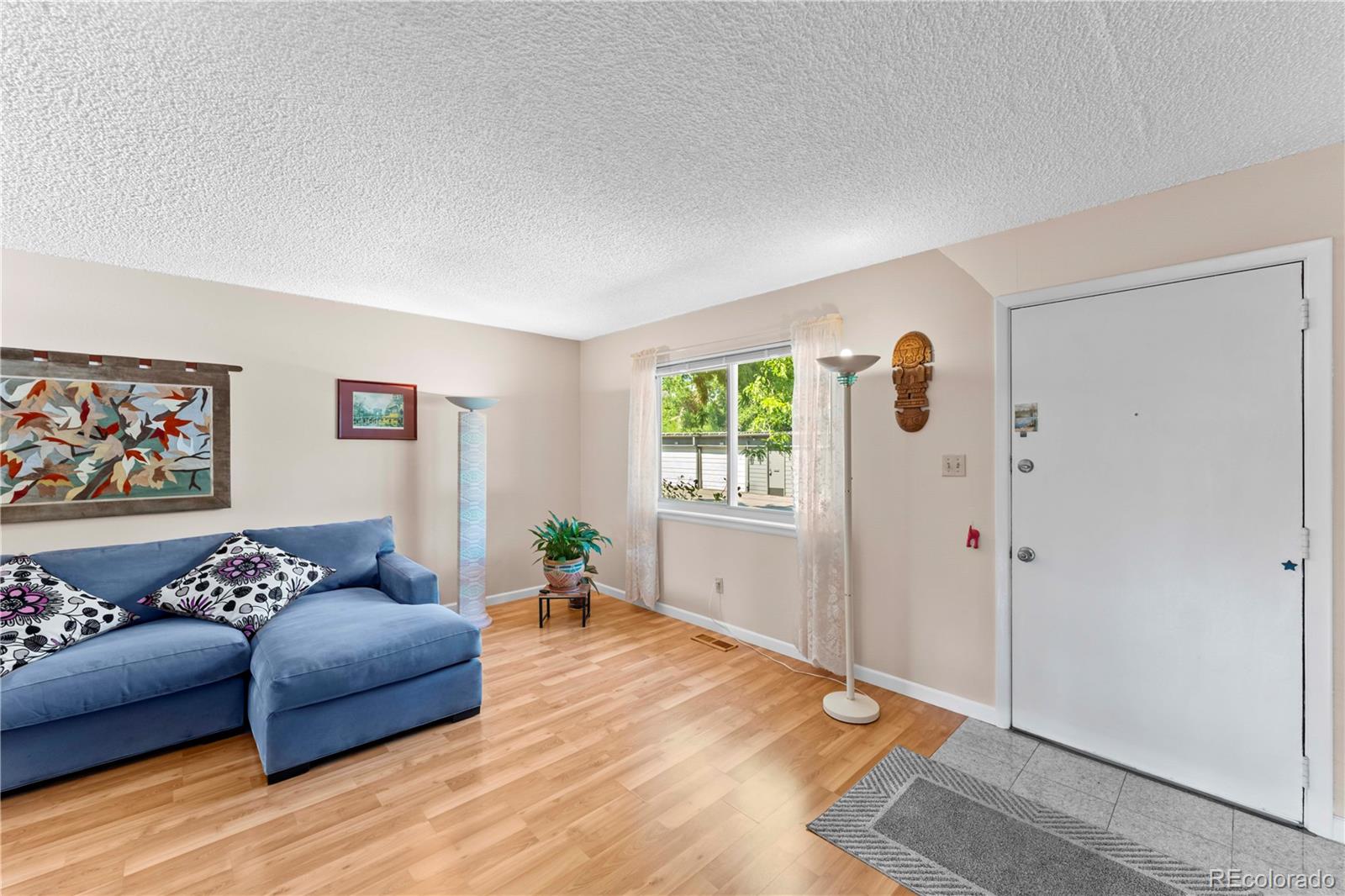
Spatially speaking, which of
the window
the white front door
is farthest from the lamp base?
the window

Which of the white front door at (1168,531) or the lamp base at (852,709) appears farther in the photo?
the lamp base at (852,709)

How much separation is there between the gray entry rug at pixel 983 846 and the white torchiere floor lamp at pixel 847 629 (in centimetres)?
48

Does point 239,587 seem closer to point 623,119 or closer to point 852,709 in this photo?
point 623,119

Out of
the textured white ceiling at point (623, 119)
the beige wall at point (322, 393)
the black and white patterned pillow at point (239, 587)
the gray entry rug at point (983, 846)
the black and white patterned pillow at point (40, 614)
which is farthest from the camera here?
the beige wall at point (322, 393)

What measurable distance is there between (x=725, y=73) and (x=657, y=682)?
2964mm

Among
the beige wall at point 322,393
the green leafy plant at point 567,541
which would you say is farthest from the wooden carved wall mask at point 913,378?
the beige wall at point 322,393

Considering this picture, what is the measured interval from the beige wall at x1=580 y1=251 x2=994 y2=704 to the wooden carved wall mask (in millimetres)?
43

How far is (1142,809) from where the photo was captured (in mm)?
2029

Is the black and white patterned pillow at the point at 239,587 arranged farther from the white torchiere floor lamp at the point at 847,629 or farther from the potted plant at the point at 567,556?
the white torchiere floor lamp at the point at 847,629

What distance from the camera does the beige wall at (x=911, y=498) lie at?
2695mm

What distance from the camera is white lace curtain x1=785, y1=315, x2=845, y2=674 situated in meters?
3.19

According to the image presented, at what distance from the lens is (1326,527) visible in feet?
6.14

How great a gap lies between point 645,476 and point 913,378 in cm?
231

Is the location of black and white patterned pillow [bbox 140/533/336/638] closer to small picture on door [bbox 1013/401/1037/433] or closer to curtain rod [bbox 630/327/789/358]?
curtain rod [bbox 630/327/789/358]
